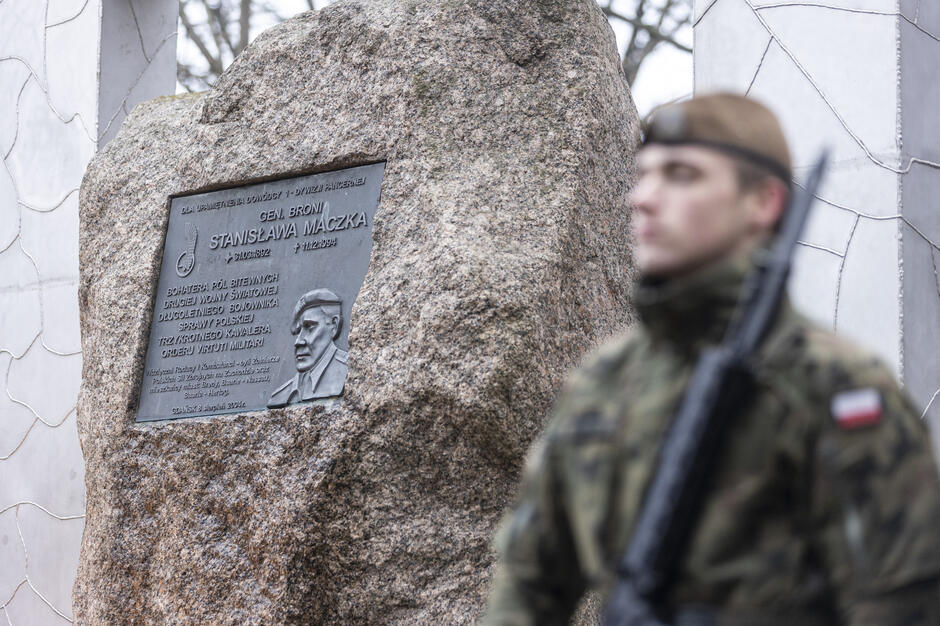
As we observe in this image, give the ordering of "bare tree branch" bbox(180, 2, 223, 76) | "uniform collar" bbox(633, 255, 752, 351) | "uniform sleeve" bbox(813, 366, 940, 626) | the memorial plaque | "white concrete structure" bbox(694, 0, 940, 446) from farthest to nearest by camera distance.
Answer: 1. "bare tree branch" bbox(180, 2, 223, 76)
2. "white concrete structure" bbox(694, 0, 940, 446)
3. the memorial plaque
4. "uniform collar" bbox(633, 255, 752, 351)
5. "uniform sleeve" bbox(813, 366, 940, 626)

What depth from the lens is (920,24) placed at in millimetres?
3986

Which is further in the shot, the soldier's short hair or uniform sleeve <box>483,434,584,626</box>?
the soldier's short hair

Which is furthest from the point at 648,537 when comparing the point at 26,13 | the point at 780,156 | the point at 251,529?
the point at 26,13

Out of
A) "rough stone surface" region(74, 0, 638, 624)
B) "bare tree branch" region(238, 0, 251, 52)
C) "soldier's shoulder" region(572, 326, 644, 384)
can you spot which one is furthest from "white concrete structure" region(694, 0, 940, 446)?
"bare tree branch" region(238, 0, 251, 52)

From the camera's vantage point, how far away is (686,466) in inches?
44.3

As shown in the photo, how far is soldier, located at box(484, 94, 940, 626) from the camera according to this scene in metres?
1.06

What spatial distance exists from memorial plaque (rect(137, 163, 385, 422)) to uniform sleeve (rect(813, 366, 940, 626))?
2230 millimetres

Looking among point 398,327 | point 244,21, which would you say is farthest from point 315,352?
point 244,21

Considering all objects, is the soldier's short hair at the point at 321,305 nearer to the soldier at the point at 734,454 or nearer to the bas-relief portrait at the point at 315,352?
the bas-relief portrait at the point at 315,352

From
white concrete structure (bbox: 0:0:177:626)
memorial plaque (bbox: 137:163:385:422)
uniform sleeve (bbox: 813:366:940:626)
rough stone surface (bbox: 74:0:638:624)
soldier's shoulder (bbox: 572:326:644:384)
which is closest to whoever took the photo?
uniform sleeve (bbox: 813:366:940:626)

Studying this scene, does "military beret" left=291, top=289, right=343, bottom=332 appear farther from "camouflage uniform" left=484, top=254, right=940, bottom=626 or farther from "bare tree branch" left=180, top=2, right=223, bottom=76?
"bare tree branch" left=180, top=2, right=223, bottom=76

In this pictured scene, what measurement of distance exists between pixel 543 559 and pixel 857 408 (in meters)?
0.43

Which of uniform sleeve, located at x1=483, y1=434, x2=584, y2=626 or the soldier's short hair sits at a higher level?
the soldier's short hair

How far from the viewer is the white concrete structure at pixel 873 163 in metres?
3.79
